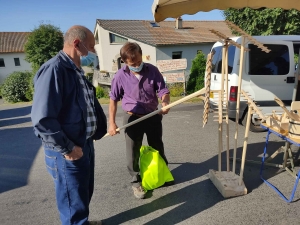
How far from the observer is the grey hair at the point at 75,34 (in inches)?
64.9

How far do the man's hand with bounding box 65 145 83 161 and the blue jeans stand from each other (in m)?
0.09

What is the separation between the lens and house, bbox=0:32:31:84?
95.2 ft

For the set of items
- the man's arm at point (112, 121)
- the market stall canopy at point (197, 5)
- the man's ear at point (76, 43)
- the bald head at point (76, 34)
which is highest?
the market stall canopy at point (197, 5)

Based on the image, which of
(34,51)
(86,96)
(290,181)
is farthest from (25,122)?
(34,51)

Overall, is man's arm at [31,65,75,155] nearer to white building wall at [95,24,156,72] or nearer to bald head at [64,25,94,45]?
bald head at [64,25,94,45]

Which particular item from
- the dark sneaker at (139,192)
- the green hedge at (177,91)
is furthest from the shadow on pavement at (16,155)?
the green hedge at (177,91)

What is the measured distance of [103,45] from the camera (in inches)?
822

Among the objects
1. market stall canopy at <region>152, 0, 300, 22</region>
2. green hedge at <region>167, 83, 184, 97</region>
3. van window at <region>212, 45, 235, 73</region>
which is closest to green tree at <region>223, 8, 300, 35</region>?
green hedge at <region>167, 83, 184, 97</region>

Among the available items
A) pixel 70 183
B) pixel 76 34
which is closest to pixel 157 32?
pixel 76 34

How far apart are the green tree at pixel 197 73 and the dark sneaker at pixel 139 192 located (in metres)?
8.35

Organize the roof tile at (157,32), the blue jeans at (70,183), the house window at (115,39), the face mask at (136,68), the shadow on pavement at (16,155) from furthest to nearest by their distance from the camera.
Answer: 1. the house window at (115,39)
2. the roof tile at (157,32)
3. the shadow on pavement at (16,155)
4. the face mask at (136,68)
5. the blue jeans at (70,183)

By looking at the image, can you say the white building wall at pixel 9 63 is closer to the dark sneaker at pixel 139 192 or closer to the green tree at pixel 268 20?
the green tree at pixel 268 20

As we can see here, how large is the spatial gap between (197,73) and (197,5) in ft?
24.3

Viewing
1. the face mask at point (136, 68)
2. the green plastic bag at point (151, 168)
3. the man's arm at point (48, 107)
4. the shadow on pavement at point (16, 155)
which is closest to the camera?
the man's arm at point (48, 107)
